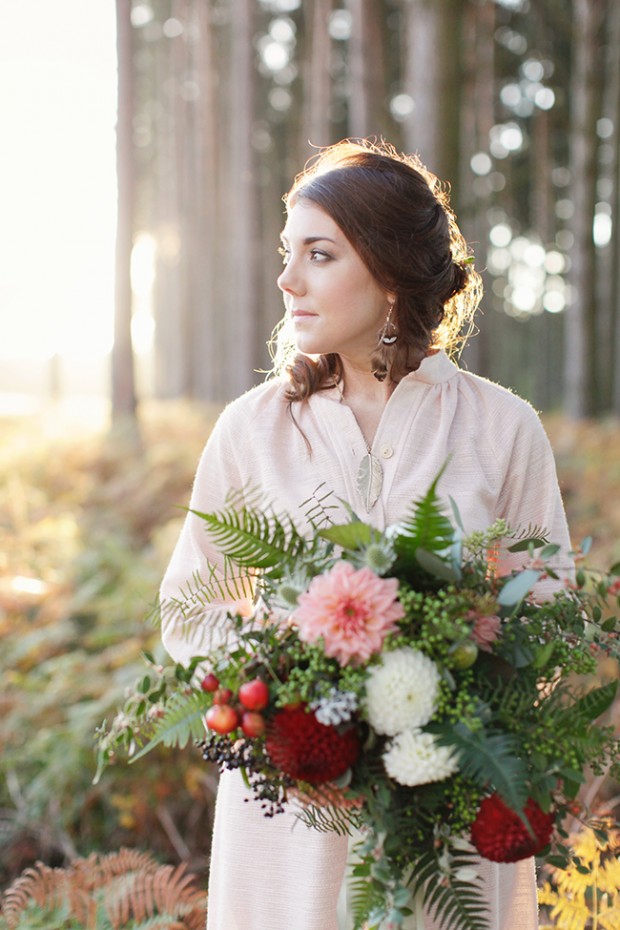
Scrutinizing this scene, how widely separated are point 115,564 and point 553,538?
5857mm

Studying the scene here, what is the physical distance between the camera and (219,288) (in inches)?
961

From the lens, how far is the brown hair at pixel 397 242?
2.39 m

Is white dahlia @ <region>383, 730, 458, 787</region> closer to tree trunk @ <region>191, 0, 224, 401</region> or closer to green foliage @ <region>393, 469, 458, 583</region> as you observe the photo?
green foliage @ <region>393, 469, 458, 583</region>

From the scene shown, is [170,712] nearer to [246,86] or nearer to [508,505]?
[508,505]

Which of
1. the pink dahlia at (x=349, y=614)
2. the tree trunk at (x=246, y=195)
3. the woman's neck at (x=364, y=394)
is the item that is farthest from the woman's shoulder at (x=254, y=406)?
the tree trunk at (x=246, y=195)

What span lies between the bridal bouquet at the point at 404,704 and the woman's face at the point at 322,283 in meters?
0.81

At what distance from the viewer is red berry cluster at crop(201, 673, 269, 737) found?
5.29 feet

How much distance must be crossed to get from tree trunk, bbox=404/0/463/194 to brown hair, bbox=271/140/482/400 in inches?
152

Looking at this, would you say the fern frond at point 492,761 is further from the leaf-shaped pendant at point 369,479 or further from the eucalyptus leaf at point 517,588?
the leaf-shaped pendant at point 369,479

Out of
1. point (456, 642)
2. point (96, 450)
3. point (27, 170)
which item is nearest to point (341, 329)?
point (456, 642)

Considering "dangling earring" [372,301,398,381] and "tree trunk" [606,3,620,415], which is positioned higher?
"tree trunk" [606,3,620,415]

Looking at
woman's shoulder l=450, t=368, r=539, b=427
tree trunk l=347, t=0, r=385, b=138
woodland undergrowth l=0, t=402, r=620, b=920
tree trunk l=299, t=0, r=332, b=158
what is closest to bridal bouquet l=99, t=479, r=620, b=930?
woodland undergrowth l=0, t=402, r=620, b=920

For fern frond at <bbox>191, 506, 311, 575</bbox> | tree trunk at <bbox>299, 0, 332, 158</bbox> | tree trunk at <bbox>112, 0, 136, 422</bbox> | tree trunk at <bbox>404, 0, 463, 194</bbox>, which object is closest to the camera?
fern frond at <bbox>191, 506, 311, 575</bbox>

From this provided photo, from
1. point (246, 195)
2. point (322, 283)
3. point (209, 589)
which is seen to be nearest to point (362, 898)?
point (209, 589)
